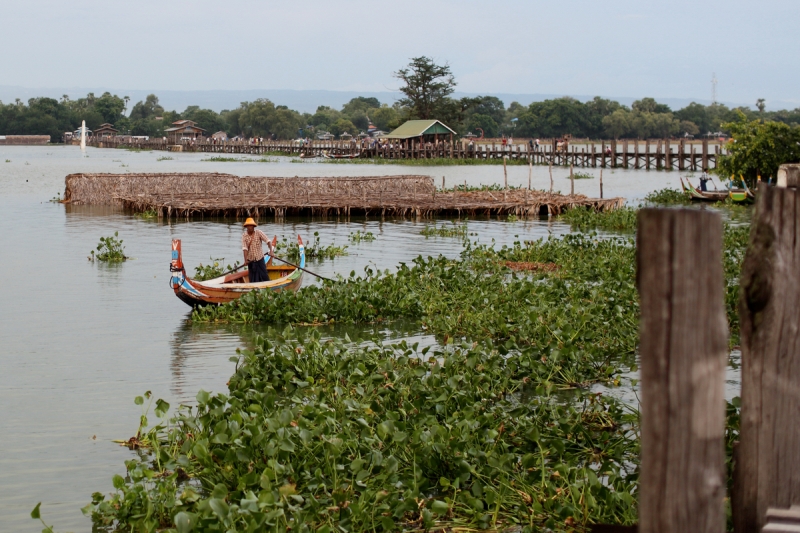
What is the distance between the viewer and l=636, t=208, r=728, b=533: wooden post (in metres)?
2.39

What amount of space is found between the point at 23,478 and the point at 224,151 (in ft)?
378

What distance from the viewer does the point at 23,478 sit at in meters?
7.55

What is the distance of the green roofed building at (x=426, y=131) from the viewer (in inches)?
3184

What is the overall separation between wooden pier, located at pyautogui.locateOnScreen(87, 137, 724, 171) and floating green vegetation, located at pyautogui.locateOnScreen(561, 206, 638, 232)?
18800 mm

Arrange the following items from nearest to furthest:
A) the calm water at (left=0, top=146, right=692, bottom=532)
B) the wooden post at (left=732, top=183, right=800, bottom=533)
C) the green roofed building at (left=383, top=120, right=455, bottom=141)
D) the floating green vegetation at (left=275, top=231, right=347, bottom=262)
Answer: the wooden post at (left=732, top=183, right=800, bottom=533), the calm water at (left=0, top=146, right=692, bottom=532), the floating green vegetation at (left=275, top=231, right=347, bottom=262), the green roofed building at (left=383, top=120, right=455, bottom=141)

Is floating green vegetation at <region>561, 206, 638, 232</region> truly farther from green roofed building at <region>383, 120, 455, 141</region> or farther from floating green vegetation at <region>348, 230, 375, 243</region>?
green roofed building at <region>383, 120, 455, 141</region>

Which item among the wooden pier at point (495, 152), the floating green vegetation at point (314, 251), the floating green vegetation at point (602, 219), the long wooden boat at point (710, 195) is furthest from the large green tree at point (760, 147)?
the floating green vegetation at point (314, 251)

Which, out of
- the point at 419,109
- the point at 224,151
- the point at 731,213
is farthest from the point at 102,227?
the point at 224,151

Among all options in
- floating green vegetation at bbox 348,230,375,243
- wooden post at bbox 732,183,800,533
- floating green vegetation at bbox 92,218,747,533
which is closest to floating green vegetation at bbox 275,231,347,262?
floating green vegetation at bbox 348,230,375,243

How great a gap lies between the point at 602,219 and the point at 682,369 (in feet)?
89.6

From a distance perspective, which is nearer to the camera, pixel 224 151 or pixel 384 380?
pixel 384 380

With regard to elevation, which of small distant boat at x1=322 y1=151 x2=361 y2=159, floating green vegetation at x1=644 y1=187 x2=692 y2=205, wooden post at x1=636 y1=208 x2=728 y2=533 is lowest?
floating green vegetation at x1=644 y1=187 x2=692 y2=205

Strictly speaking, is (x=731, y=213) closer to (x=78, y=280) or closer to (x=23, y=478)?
(x=78, y=280)

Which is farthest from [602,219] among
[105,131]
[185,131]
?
[105,131]
